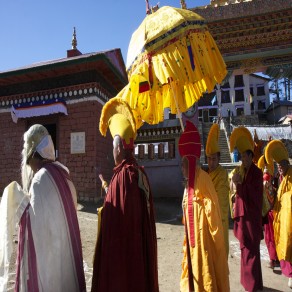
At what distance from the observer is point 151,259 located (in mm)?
2662

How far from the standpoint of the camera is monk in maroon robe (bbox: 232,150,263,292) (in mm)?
3885

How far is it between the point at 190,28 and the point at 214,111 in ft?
121

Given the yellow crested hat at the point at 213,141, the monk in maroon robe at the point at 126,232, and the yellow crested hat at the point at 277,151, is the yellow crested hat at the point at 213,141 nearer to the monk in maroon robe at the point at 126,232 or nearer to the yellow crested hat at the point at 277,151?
the yellow crested hat at the point at 277,151

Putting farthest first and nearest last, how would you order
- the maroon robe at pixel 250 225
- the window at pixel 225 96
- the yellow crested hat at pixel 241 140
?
the window at pixel 225 96 → the yellow crested hat at pixel 241 140 → the maroon robe at pixel 250 225

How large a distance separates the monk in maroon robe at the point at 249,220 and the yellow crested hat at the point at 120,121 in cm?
211

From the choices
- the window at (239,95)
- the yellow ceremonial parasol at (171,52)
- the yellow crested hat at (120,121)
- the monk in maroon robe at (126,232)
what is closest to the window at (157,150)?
the yellow ceremonial parasol at (171,52)

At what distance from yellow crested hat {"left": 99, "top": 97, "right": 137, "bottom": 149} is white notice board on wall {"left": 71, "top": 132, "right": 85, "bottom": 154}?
24.4 feet

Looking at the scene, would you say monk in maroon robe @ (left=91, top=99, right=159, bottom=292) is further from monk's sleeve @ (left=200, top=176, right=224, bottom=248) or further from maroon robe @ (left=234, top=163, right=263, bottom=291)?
maroon robe @ (left=234, top=163, right=263, bottom=291)

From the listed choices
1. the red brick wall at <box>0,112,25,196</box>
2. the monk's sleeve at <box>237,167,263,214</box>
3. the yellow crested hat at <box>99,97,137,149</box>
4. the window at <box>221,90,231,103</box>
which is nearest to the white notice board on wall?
the red brick wall at <box>0,112,25,196</box>

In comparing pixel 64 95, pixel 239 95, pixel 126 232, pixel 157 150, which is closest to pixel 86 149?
pixel 64 95

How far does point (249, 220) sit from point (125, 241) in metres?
2.20

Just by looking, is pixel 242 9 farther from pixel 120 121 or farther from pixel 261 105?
pixel 261 105

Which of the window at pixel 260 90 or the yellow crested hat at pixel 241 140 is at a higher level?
the window at pixel 260 90

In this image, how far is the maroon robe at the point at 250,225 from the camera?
388 centimetres
